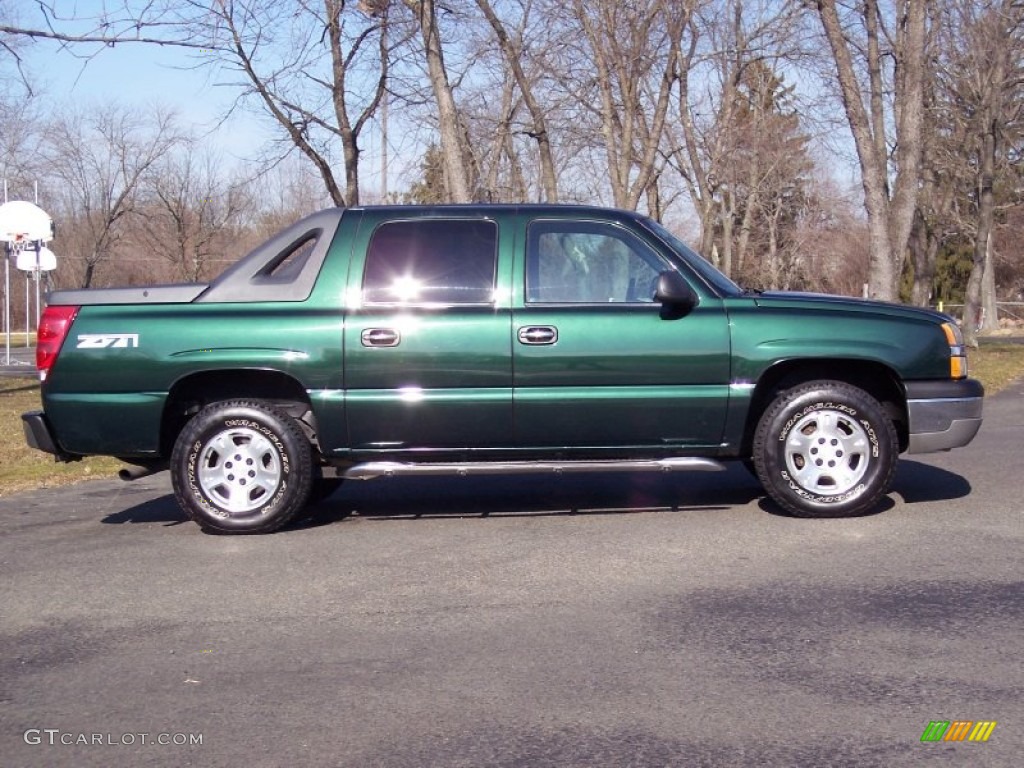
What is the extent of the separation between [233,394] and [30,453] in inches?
189

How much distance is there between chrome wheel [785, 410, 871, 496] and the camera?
6.64m

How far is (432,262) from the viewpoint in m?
6.76

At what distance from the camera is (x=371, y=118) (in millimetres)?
21469

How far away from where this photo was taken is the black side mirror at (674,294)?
646 cm

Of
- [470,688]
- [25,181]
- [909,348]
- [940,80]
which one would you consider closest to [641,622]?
[470,688]

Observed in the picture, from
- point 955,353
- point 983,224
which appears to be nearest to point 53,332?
point 955,353

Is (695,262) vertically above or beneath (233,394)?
above

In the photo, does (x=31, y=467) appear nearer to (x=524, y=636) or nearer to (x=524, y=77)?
(x=524, y=636)

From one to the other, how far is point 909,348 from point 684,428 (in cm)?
143

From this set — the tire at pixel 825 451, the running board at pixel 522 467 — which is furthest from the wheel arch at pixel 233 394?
the tire at pixel 825 451

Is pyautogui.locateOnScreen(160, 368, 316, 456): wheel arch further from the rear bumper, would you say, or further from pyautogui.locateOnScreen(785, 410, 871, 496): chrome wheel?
pyautogui.locateOnScreen(785, 410, 871, 496): chrome wheel

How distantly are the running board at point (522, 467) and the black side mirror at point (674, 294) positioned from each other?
2.91 feet

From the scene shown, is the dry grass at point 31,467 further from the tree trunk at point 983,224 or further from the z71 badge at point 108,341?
the tree trunk at point 983,224

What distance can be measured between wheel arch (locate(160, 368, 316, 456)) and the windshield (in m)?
2.39
